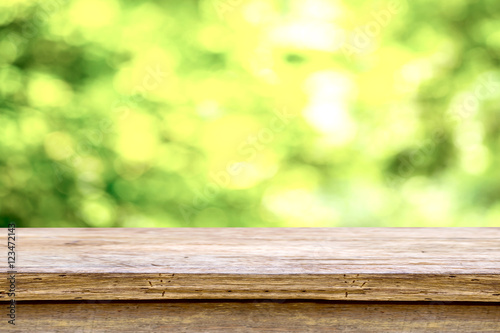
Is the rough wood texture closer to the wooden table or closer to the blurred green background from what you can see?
the wooden table

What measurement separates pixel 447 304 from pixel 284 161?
66.4 inches

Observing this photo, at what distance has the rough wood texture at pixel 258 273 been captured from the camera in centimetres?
70

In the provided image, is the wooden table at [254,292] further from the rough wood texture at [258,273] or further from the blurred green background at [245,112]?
the blurred green background at [245,112]

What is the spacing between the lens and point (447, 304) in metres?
0.74

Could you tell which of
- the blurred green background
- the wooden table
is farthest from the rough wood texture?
the blurred green background

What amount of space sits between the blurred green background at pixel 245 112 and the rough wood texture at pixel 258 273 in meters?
1.44

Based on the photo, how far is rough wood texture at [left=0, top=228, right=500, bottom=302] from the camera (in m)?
0.70

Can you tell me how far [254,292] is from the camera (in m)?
0.71

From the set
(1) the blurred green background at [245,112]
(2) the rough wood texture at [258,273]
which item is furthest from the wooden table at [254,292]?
(1) the blurred green background at [245,112]

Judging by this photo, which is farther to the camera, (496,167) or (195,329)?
(496,167)

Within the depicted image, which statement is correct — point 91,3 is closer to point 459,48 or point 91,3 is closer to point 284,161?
point 284,161

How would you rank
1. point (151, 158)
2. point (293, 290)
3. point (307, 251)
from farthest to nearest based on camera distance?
1. point (151, 158)
2. point (307, 251)
3. point (293, 290)

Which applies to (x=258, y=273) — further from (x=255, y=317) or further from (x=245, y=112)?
(x=245, y=112)

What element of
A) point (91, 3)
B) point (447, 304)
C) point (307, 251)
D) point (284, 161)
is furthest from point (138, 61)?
point (447, 304)
